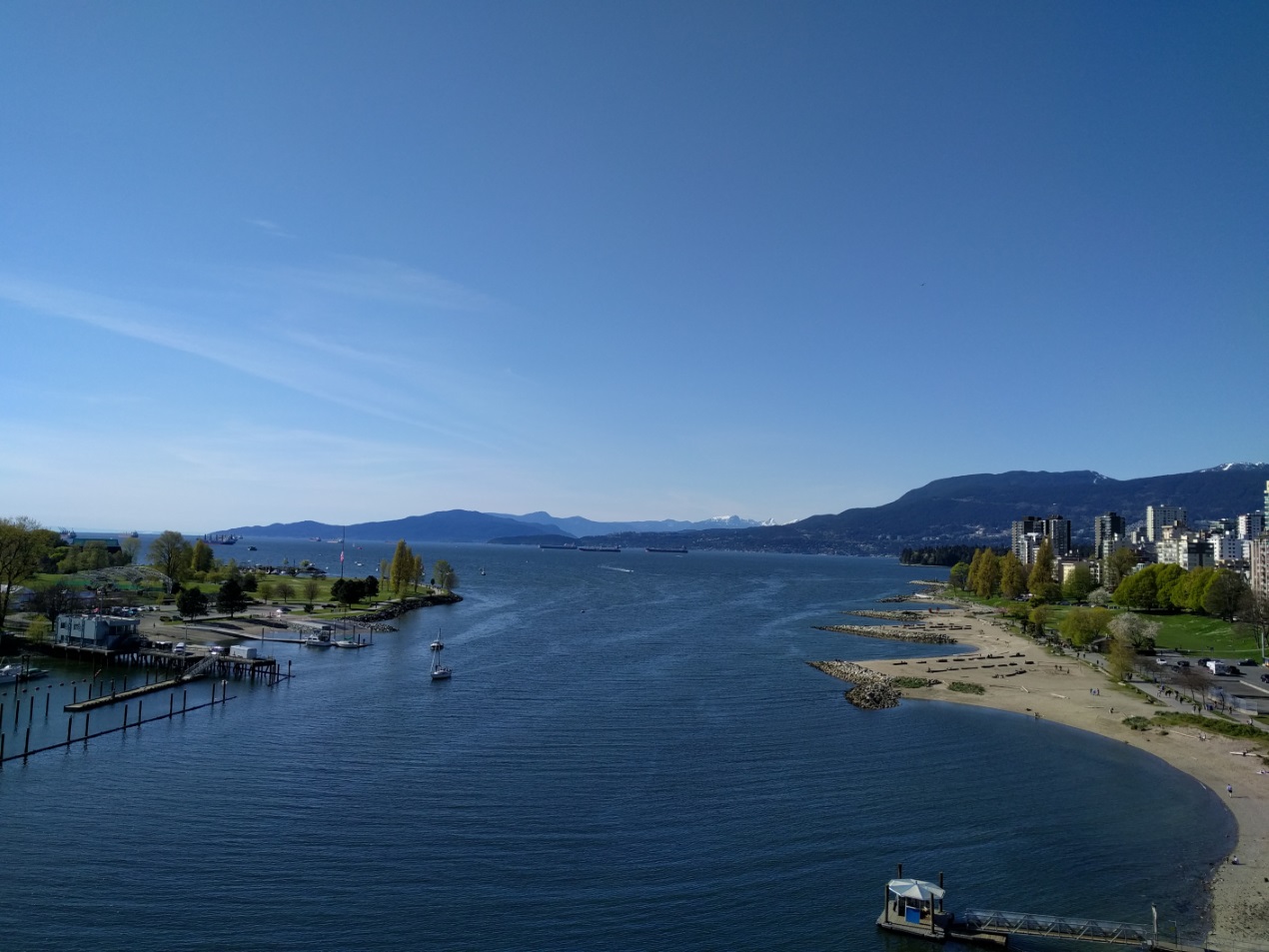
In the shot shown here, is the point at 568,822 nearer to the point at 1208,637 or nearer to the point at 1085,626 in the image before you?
the point at 1085,626

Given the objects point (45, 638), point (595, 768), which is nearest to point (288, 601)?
point (45, 638)

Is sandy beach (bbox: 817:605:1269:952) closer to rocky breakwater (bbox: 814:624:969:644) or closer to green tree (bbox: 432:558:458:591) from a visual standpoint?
rocky breakwater (bbox: 814:624:969:644)

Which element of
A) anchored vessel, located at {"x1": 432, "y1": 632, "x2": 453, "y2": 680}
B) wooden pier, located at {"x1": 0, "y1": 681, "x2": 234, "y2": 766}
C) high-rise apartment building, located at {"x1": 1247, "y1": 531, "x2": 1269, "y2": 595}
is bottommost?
wooden pier, located at {"x1": 0, "y1": 681, "x2": 234, "y2": 766}

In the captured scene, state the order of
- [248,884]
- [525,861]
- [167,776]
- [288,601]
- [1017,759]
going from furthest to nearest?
[288,601] < [1017,759] < [167,776] < [525,861] < [248,884]

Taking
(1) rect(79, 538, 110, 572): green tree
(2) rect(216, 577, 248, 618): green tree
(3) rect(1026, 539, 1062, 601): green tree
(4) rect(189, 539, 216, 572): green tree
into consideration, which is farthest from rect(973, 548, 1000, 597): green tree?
(1) rect(79, 538, 110, 572): green tree

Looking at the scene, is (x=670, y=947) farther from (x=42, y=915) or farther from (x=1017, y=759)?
(x=1017, y=759)

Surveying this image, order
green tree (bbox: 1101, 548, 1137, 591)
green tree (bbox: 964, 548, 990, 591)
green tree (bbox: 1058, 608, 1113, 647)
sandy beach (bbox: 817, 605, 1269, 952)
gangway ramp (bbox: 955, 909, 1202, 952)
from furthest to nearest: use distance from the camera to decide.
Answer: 1. green tree (bbox: 964, 548, 990, 591)
2. green tree (bbox: 1101, 548, 1137, 591)
3. green tree (bbox: 1058, 608, 1113, 647)
4. sandy beach (bbox: 817, 605, 1269, 952)
5. gangway ramp (bbox: 955, 909, 1202, 952)

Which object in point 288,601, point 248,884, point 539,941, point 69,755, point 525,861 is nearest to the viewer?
point 539,941
